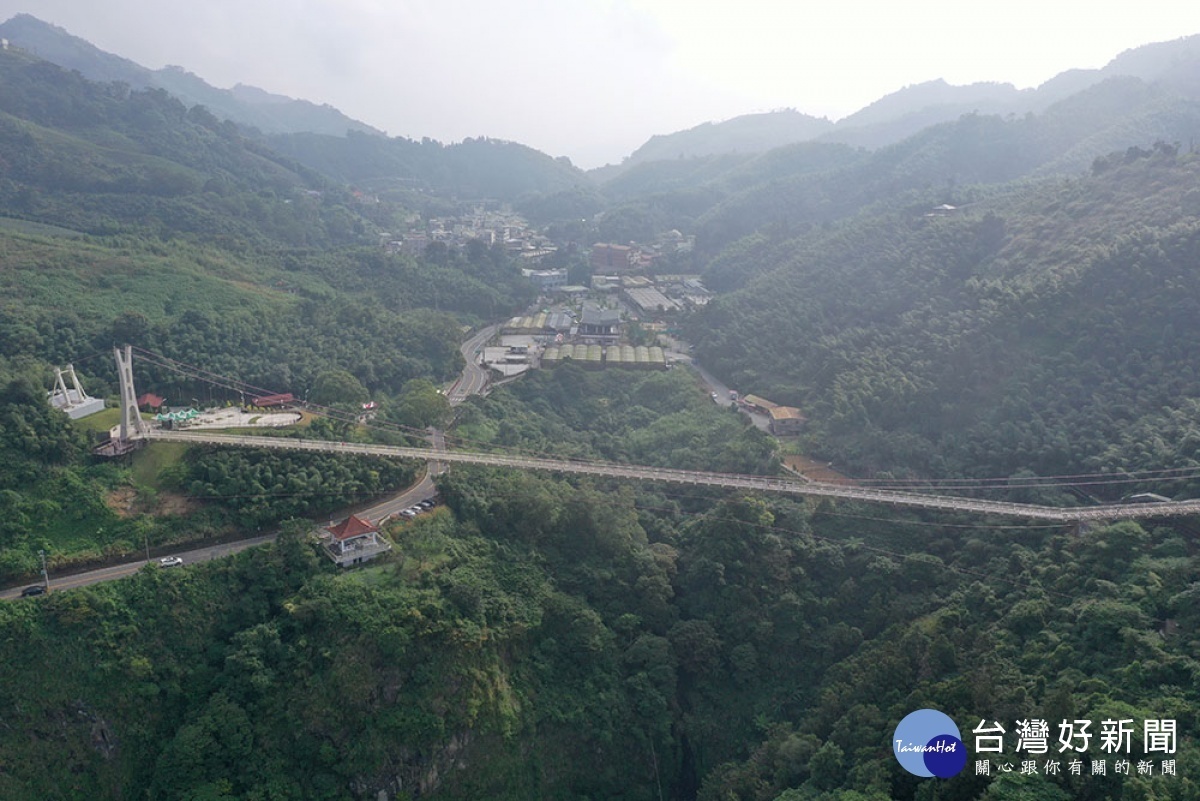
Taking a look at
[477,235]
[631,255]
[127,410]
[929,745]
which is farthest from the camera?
[477,235]

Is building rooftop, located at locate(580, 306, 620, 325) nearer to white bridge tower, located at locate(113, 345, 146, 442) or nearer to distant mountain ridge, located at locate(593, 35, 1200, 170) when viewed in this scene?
white bridge tower, located at locate(113, 345, 146, 442)

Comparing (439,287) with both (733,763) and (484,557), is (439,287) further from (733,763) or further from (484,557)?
(733,763)

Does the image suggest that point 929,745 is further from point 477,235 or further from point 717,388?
point 477,235

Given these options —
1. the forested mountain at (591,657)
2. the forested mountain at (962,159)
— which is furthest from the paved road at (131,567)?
the forested mountain at (962,159)

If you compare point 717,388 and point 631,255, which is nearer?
point 717,388

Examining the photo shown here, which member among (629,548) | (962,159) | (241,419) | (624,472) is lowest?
(629,548)

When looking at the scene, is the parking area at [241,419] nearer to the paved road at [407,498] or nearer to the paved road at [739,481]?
the paved road at [739,481]

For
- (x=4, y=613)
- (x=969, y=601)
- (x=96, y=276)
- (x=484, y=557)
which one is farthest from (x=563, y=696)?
(x=96, y=276)

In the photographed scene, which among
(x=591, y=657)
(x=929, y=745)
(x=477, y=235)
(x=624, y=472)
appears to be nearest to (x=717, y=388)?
(x=624, y=472)
